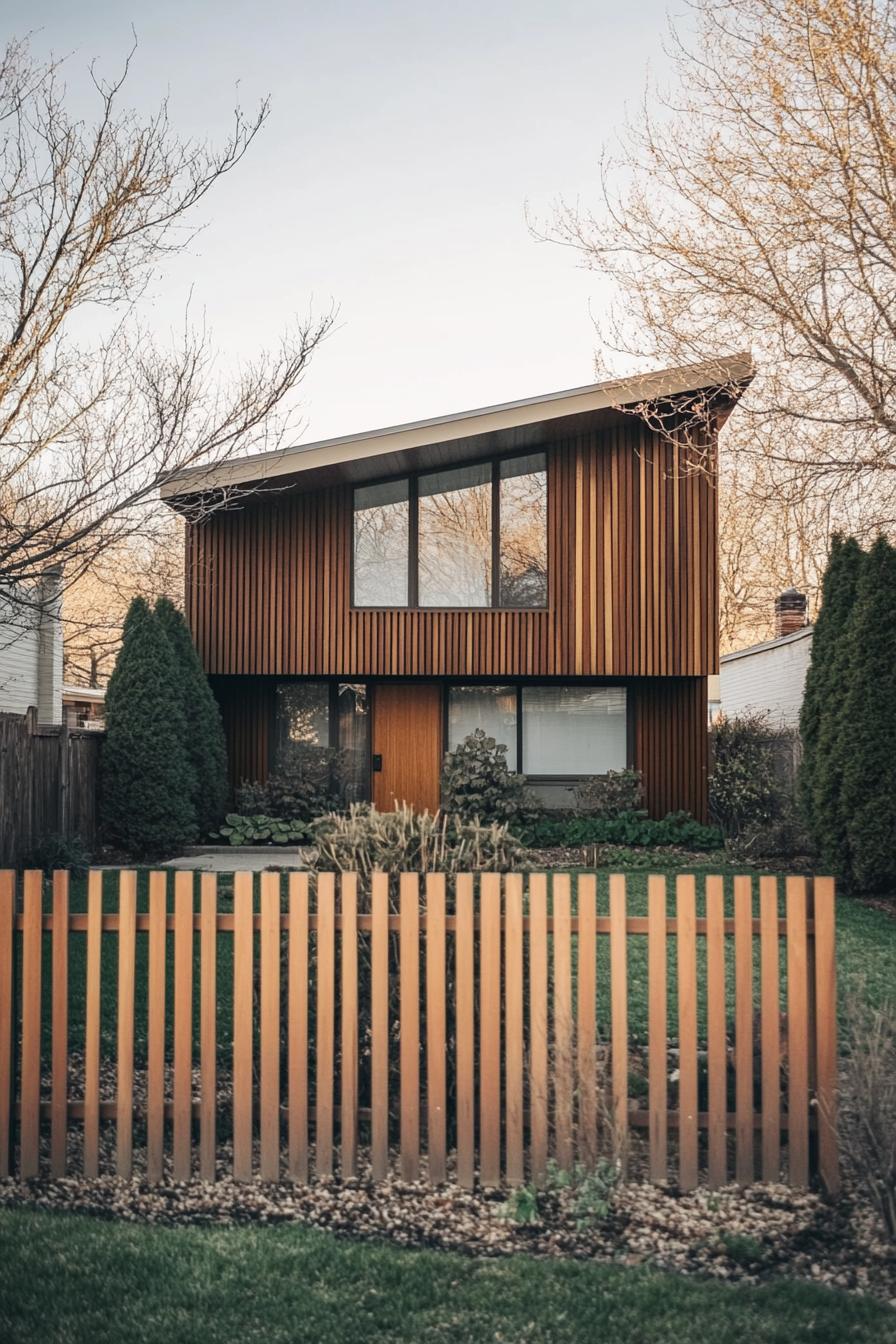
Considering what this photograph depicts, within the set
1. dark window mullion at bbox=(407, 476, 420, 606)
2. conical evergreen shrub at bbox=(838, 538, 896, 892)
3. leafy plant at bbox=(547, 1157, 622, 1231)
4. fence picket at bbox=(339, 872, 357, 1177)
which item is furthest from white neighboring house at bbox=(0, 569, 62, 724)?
leafy plant at bbox=(547, 1157, 622, 1231)

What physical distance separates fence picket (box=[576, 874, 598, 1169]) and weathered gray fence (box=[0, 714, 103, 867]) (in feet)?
28.2

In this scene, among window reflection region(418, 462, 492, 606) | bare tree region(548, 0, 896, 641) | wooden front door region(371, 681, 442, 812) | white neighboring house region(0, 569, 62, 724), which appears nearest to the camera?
bare tree region(548, 0, 896, 641)

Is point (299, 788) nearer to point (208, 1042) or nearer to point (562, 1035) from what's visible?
point (208, 1042)

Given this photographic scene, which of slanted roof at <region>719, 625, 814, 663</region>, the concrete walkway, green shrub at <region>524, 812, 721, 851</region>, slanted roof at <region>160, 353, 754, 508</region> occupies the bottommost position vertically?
the concrete walkway

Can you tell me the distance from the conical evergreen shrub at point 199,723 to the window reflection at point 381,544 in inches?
97.2

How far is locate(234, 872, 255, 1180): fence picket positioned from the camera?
13.6 feet

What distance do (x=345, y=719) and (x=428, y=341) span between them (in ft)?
24.1

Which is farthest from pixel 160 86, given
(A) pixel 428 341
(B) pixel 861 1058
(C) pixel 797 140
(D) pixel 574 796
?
(A) pixel 428 341

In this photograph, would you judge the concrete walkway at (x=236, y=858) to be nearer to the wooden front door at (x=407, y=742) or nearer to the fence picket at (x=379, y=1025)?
the wooden front door at (x=407, y=742)

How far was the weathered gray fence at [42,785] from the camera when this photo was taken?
1137cm

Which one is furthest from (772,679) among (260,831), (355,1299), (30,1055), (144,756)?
(355,1299)

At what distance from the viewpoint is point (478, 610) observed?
15266 millimetres

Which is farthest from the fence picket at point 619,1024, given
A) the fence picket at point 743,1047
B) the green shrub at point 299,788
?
the green shrub at point 299,788

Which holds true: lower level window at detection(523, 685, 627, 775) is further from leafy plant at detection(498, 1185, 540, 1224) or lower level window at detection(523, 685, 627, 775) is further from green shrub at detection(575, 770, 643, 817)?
leafy plant at detection(498, 1185, 540, 1224)
